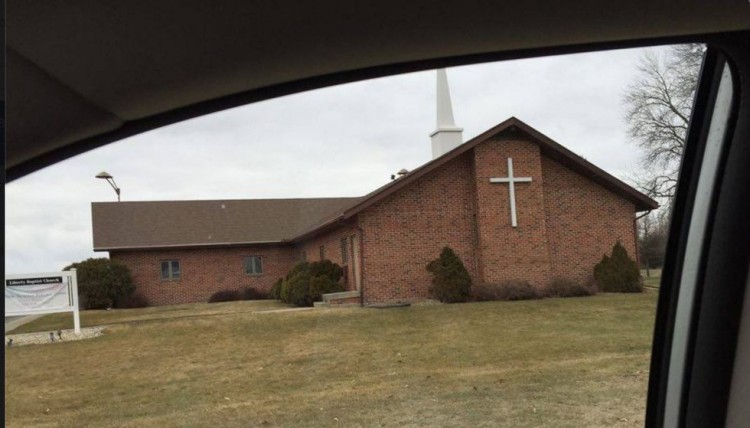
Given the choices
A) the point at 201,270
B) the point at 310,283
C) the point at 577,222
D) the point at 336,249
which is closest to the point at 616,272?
the point at 577,222

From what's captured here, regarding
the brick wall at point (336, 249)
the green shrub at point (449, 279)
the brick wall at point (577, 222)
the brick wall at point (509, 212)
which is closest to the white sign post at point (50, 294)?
the brick wall at point (336, 249)

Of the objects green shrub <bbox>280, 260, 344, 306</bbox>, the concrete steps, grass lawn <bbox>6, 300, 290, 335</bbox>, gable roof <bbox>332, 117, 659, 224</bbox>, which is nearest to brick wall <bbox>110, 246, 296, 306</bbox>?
grass lawn <bbox>6, 300, 290, 335</bbox>

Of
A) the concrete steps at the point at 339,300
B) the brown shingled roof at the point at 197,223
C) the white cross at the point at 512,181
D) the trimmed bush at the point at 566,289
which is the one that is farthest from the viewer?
the brown shingled roof at the point at 197,223

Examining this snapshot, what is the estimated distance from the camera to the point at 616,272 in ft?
45.5

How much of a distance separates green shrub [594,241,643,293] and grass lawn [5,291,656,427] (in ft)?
1.45

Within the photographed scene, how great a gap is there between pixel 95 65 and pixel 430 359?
8714 millimetres

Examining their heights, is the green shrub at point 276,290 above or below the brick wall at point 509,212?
below

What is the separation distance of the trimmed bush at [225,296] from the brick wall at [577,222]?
7868mm

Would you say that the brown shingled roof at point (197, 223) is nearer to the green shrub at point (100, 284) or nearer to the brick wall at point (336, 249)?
the brick wall at point (336, 249)

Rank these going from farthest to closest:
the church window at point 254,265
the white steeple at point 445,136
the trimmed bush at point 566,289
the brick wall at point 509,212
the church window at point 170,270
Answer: the church window at point 254,265
the church window at point 170,270
the brick wall at point 509,212
the trimmed bush at point 566,289
the white steeple at point 445,136

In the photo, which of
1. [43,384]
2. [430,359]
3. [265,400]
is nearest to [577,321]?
[430,359]

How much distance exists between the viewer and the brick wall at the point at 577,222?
14.9 metres

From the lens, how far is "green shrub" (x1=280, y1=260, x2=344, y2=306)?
15367 mm

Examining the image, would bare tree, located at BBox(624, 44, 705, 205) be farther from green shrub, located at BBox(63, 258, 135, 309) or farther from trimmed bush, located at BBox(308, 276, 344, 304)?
green shrub, located at BBox(63, 258, 135, 309)
